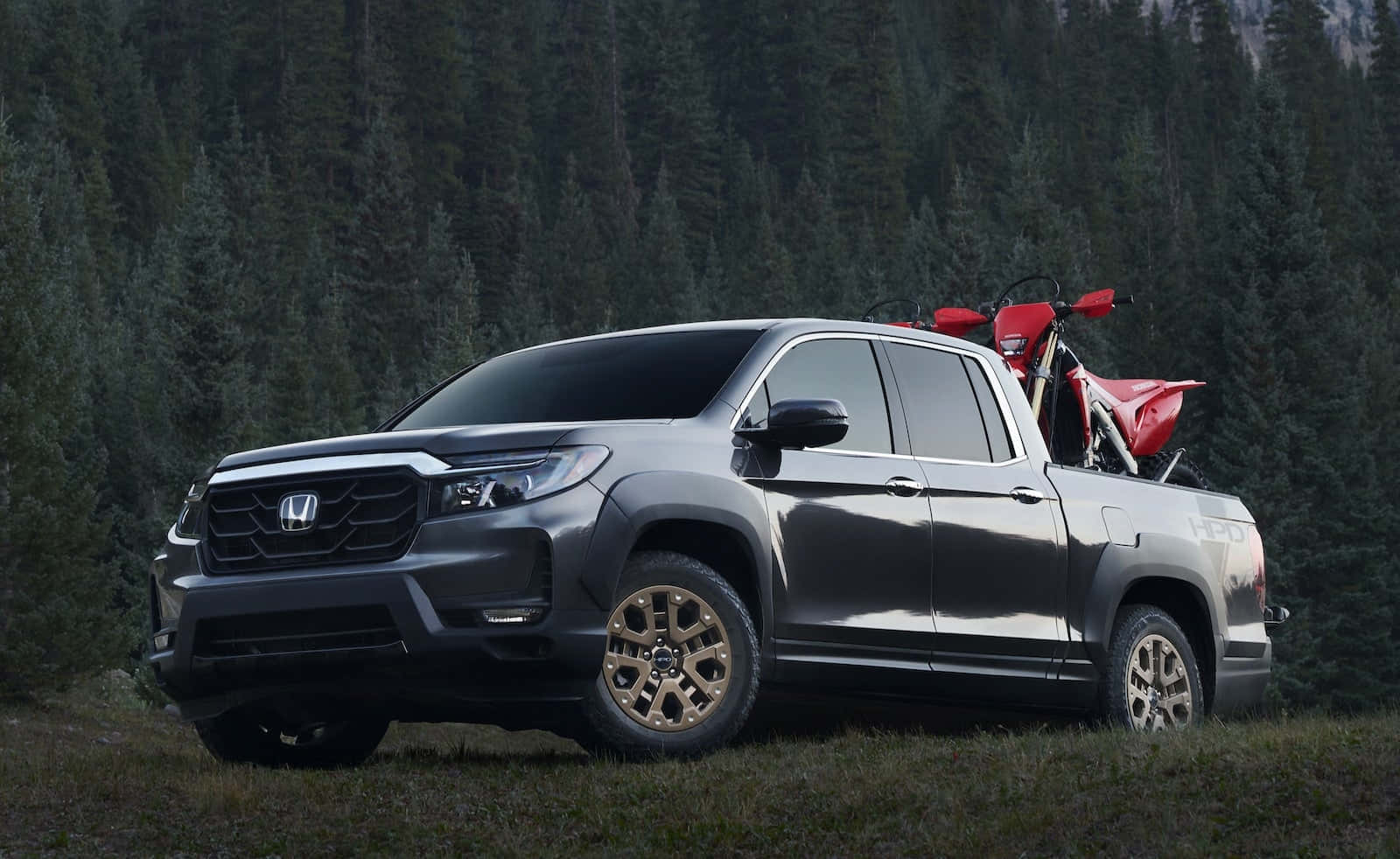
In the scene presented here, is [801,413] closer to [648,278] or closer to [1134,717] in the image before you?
[1134,717]

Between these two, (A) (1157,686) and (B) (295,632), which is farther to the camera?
(A) (1157,686)

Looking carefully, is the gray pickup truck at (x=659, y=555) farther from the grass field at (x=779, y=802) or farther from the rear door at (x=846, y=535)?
the grass field at (x=779, y=802)

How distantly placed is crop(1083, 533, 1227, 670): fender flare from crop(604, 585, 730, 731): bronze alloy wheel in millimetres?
2473

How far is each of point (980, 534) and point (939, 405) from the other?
2.26ft

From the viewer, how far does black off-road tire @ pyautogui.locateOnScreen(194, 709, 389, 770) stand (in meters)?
7.72

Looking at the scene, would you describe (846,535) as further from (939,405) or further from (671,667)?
(939,405)

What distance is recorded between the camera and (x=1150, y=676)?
9.20 metres

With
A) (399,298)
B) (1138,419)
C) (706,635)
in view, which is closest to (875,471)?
(706,635)

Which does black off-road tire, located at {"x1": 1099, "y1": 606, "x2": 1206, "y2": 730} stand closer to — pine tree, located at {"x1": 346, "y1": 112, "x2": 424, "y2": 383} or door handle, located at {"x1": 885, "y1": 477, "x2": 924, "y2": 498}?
door handle, located at {"x1": 885, "y1": 477, "x2": 924, "y2": 498}

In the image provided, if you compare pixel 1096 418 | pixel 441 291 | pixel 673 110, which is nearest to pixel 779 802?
pixel 1096 418

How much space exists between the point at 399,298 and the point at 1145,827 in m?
87.7

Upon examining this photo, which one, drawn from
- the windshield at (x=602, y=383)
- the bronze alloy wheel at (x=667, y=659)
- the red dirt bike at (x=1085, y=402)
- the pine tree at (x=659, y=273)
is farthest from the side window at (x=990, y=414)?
the pine tree at (x=659, y=273)

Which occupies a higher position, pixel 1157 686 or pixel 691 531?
pixel 691 531

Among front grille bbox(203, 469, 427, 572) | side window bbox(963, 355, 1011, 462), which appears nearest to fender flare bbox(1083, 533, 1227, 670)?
side window bbox(963, 355, 1011, 462)
